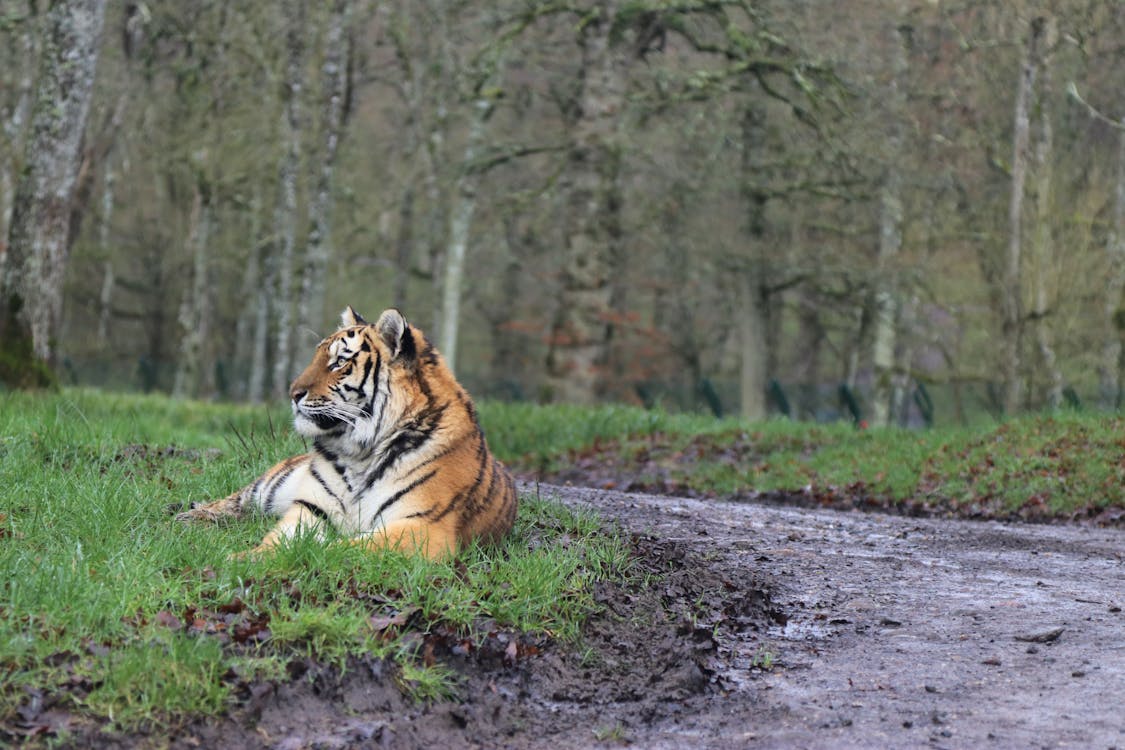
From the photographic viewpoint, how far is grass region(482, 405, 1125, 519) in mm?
12469

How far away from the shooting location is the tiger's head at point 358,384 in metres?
6.48

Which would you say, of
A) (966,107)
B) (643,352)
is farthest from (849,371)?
(966,107)

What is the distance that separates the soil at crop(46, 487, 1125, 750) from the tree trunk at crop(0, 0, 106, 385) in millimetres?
8100

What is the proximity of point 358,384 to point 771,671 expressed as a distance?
2.59 meters

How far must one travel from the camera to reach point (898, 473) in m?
13.5

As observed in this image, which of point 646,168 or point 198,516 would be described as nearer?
point 198,516

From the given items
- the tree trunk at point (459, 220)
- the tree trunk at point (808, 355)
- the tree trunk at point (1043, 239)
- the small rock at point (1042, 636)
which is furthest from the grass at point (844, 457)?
the tree trunk at point (808, 355)

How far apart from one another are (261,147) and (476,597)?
23.7 m

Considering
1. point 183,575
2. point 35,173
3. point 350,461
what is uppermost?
point 35,173

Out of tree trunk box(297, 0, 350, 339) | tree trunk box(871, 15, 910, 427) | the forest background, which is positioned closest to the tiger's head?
the forest background

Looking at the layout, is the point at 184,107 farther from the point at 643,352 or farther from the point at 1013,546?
the point at 1013,546

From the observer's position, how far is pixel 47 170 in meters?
13.6

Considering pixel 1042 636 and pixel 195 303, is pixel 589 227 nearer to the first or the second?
pixel 195 303

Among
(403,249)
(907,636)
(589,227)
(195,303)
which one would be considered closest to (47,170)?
(589,227)
